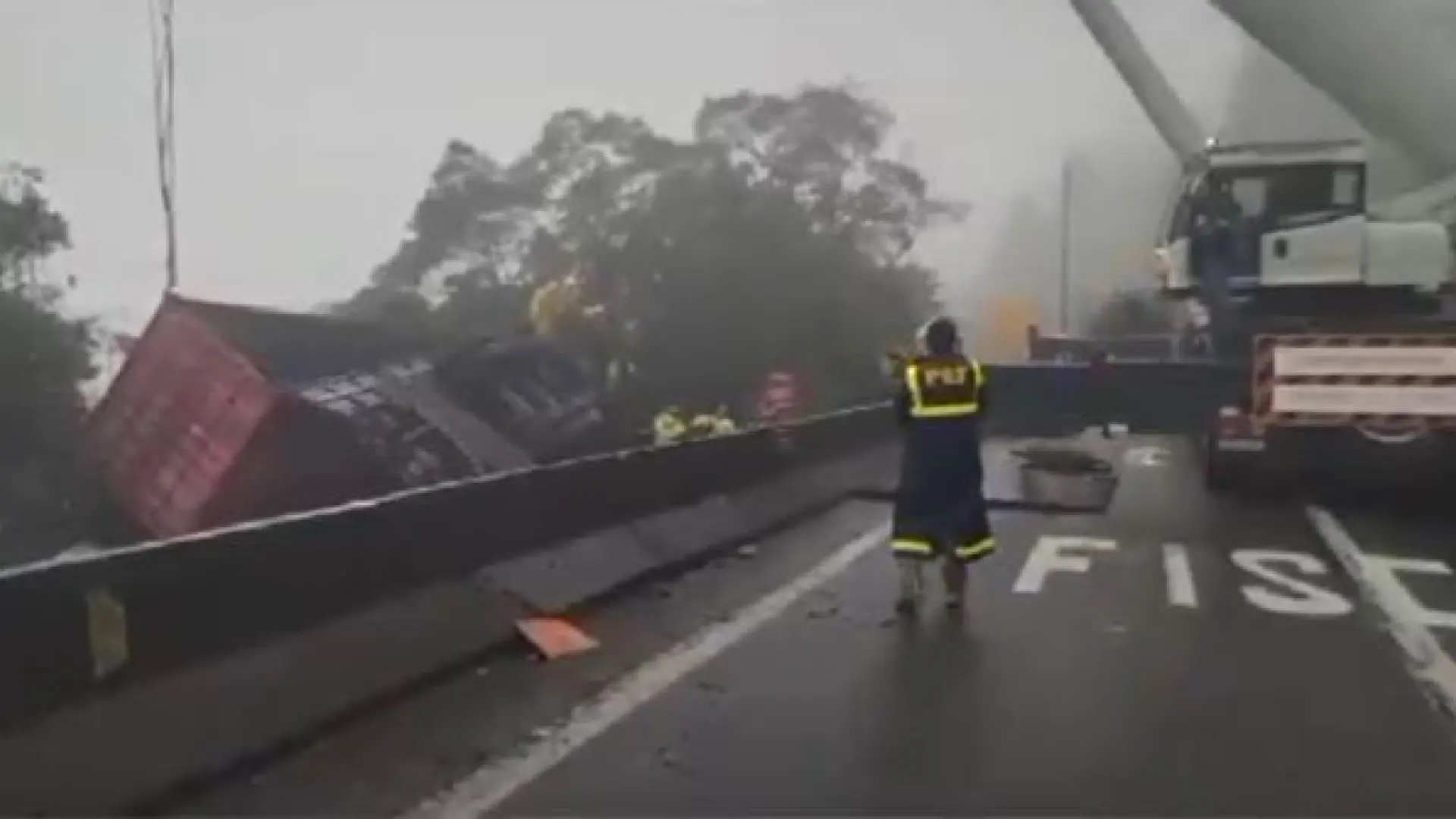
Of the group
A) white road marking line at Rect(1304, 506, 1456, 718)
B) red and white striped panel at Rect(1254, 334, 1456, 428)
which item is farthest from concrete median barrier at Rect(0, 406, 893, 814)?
red and white striped panel at Rect(1254, 334, 1456, 428)

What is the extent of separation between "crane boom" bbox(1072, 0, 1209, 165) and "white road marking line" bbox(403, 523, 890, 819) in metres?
30.1

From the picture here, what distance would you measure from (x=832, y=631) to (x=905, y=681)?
1.49m

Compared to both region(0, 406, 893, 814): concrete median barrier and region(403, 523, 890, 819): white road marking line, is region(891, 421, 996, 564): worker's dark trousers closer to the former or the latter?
region(403, 523, 890, 819): white road marking line

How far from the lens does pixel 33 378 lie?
1547 centimetres

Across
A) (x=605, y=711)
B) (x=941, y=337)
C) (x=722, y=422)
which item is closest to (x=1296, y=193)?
(x=722, y=422)

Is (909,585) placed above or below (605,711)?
below

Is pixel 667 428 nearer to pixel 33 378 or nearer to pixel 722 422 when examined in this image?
pixel 722 422

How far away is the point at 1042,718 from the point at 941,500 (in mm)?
2997

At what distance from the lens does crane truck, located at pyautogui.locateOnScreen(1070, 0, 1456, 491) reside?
17.0m

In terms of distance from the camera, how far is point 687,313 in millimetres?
40156

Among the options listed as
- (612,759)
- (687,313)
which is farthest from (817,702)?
(687,313)

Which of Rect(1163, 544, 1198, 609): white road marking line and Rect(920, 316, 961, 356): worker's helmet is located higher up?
Rect(920, 316, 961, 356): worker's helmet

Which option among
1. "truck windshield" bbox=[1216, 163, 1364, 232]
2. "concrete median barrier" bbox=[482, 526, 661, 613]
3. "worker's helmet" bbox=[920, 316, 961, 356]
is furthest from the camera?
"truck windshield" bbox=[1216, 163, 1364, 232]

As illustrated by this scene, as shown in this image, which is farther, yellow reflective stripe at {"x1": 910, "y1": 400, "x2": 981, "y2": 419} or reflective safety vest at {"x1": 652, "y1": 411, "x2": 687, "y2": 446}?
reflective safety vest at {"x1": 652, "y1": 411, "x2": 687, "y2": 446}
